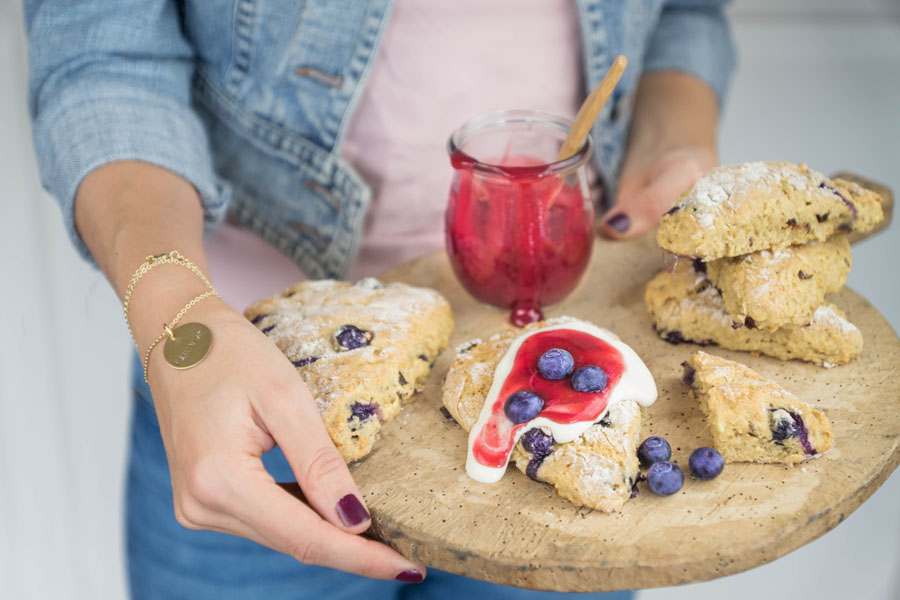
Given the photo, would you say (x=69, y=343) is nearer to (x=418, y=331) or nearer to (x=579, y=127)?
(x=418, y=331)

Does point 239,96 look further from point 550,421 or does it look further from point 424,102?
point 550,421

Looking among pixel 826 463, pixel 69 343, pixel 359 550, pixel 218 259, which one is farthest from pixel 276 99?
pixel 69 343

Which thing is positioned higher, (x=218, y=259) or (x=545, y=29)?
(x=545, y=29)

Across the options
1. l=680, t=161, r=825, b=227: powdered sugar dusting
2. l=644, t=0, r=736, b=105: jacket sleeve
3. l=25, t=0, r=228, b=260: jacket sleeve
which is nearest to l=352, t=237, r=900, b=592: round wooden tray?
l=680, t=161, r=825, b=227: powdered sugar dusting

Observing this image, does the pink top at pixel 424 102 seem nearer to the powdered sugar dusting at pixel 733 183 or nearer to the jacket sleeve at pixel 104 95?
the jacket sleeve at pixel 104 95

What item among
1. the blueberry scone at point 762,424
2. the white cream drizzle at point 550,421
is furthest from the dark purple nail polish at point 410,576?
the blueberry scone at point 762,424

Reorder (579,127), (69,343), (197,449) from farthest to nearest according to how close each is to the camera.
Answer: (69,343), (579,127), (197,449)
